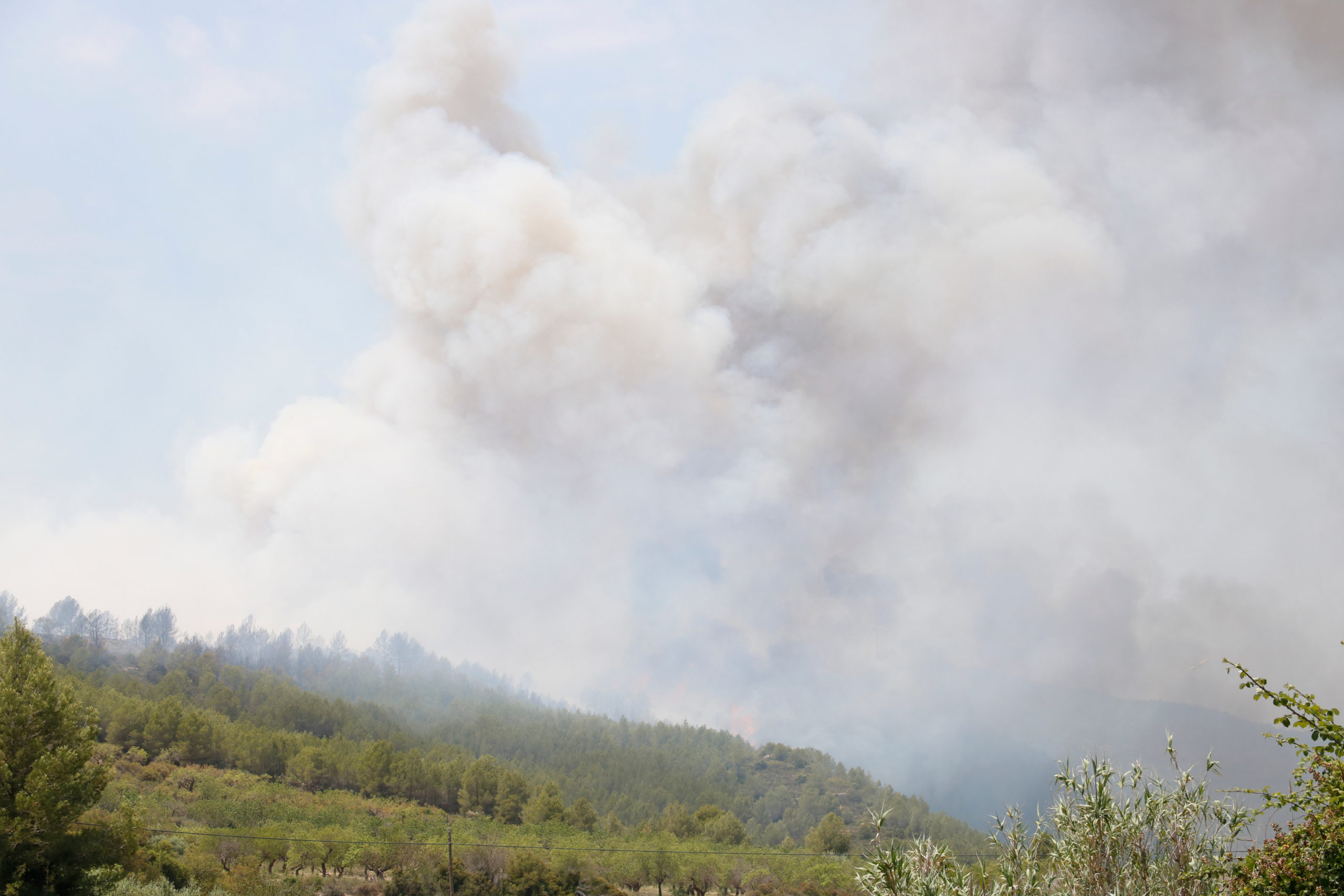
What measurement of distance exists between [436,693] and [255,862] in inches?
6082

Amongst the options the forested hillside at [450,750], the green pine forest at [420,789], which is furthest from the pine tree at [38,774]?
the forested hillside at [450,750]

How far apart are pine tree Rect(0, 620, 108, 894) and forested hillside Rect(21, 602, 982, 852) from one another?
186 ft

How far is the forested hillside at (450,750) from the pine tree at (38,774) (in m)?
56.6

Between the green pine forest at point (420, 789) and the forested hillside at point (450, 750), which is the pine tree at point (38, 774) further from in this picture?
the forested hillside at point (450, 750)

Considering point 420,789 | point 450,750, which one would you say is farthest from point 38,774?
point 450,750

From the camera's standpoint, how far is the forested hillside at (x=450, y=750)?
96125 mm

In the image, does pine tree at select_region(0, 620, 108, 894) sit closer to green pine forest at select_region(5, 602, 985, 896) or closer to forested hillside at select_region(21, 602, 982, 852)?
green pine forest at select_region(5, 602, 985, 896)

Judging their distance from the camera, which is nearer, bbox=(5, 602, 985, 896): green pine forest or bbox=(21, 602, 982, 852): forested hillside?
bbox=(5, 602, 985, 896): green pine forest

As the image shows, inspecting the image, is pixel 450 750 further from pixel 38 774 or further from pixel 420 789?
pixel 38 774

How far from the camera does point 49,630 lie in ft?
621

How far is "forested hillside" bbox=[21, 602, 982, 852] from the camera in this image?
96.1 m

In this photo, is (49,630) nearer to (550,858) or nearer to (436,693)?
(436,693)

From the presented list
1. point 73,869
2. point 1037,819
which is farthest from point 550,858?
point 1037,819

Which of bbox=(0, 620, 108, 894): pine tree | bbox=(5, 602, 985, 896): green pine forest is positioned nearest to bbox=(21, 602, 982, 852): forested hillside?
bbox=(5, 602, 985, 896): green pine forest
